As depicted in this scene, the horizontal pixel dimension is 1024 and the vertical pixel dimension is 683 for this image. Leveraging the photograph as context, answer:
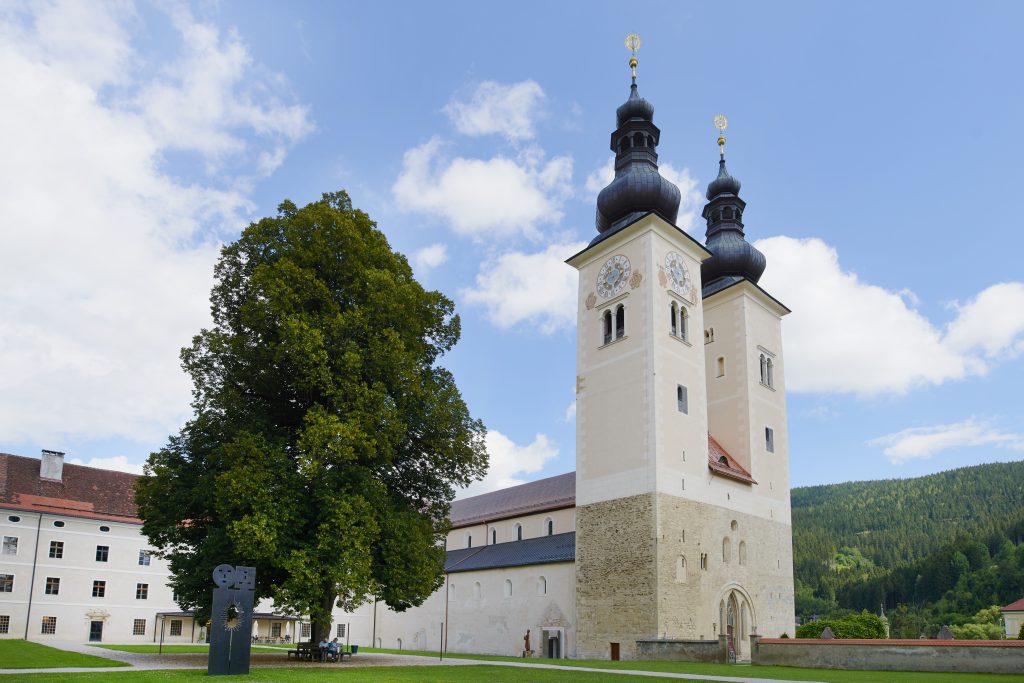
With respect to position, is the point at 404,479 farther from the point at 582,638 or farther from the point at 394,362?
the point at 582,638

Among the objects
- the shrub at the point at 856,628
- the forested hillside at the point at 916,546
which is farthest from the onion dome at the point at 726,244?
the forested hillside at the point at 916,546

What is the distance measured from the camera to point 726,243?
4381 cm

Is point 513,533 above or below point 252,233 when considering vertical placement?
below

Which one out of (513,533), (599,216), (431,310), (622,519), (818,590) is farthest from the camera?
(818,590)

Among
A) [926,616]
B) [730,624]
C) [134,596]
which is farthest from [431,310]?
[926,616]

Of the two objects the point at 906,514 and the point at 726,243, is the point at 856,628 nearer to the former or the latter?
the point at 726,243

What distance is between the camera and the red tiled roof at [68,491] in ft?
160

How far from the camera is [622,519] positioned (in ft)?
109

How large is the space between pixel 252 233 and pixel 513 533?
81.3 feet

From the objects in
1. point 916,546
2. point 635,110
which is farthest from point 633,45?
point 916,546

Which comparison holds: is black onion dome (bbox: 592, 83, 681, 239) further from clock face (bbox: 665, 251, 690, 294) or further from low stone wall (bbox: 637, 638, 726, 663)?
low stone wall (bbox: 637, 638, 726, 663)

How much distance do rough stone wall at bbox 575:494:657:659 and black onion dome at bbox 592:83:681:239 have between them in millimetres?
13438

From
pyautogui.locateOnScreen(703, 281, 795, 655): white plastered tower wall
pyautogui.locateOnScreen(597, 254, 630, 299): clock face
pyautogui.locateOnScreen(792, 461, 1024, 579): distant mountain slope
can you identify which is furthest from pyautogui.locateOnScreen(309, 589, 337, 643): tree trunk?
pyautogui.locateOnScreen(792, 461, 1024, 579): distant mountain slope

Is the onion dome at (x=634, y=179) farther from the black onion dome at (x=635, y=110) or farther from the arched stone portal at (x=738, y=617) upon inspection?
the arched stone portal at (x=738, y=617)
